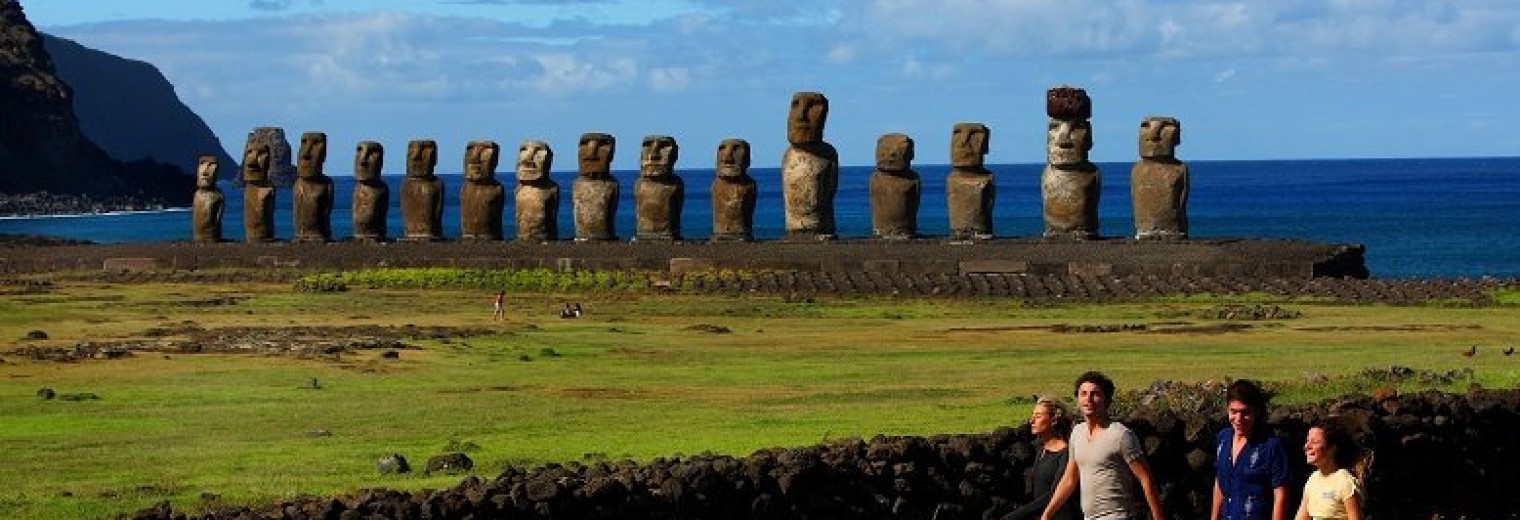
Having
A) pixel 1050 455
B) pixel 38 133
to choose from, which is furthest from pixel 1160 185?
pixel 38 133

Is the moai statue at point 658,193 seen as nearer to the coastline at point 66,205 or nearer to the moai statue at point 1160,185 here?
the moai statue at point 1160,185

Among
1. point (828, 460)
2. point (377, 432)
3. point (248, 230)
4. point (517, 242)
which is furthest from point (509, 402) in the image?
point (248, 230)

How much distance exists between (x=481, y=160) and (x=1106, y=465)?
103 ft

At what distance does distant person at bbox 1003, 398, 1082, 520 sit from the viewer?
567 inches

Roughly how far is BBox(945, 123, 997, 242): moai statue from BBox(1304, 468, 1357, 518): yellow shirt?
2773 centimetres

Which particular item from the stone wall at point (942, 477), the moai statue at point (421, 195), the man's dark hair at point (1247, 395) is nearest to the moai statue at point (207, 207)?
the moai statue at point (421, 195)

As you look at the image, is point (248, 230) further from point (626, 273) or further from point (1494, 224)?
point (1494, 224)

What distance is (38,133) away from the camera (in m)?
142

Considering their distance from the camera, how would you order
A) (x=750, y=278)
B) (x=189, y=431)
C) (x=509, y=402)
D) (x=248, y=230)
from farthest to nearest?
(x=248, y=230), (x=750, y=278), (x=509, y=402), (x=189, y=431)

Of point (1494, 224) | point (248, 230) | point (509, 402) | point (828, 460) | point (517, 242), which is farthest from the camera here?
point (1494, 224)

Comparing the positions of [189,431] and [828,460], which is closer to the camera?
[828,460]

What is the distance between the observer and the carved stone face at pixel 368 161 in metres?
46.3

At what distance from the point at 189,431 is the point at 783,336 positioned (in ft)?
36.1

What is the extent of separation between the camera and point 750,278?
1554 inches
